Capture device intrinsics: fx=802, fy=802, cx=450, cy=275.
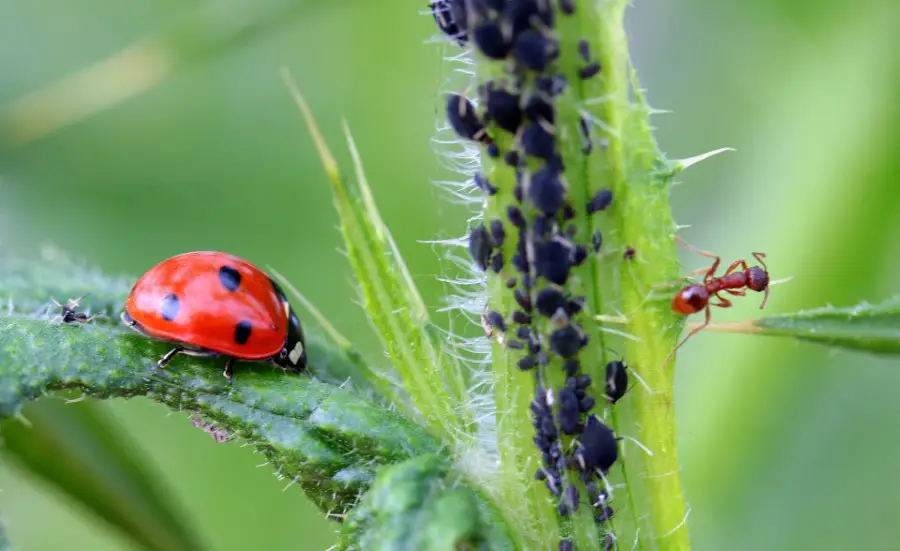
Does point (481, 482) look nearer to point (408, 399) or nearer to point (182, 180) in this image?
point (408, 399)

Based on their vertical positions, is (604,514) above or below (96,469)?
above

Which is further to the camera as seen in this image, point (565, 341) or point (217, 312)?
point (217, 312)

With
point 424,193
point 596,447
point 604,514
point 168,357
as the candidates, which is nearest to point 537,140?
point 596,447

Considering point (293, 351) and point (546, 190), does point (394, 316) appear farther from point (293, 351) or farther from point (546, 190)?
point (546, 190)

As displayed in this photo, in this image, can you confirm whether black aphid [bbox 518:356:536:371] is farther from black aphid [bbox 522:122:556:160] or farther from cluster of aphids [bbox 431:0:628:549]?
black aphid [bbox 522:122:556:160]

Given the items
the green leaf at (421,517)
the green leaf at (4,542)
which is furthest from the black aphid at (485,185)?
the green leaf at (4,542)

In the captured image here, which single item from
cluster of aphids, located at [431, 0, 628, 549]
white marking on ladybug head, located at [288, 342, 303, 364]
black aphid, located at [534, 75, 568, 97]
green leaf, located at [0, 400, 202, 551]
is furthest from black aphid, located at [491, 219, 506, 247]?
green leaf, located at [0, 400, 202, 551]

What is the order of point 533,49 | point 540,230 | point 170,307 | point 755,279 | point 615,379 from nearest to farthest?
1. point 533,49
2. point 540,230
3. point 615,379
4. point 170,307
5. point 755,279
